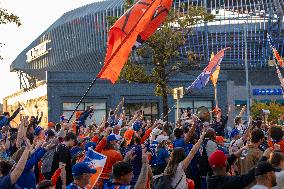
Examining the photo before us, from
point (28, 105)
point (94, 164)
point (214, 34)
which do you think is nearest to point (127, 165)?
point (94, 164)

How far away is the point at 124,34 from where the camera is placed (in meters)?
15.1

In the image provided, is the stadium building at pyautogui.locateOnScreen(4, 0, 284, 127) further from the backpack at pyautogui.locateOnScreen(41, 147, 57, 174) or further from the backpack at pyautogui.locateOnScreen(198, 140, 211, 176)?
the backpack at pyautogui.locateOnScreen(41, 147, 57, 174)

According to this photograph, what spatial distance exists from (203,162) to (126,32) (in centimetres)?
401

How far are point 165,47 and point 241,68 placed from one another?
158 ft

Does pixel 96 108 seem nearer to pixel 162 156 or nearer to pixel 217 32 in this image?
pixel 217 32

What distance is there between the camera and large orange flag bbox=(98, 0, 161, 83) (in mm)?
14422

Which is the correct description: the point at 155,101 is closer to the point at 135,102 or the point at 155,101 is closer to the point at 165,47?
the point at 135,102

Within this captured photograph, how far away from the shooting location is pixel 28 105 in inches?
2618

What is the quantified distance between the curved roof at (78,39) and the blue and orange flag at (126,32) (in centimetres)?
5877

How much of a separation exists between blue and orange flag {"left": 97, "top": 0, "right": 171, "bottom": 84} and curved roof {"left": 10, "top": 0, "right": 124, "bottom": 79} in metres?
58.8

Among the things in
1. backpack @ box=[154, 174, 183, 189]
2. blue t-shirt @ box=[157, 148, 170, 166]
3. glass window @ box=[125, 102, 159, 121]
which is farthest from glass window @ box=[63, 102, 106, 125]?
backpack @ box=[154, 174, 183, 189]

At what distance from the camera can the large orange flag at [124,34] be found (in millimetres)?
14422

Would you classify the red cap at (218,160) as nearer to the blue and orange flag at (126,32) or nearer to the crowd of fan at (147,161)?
the crowd of fan at (147,161)

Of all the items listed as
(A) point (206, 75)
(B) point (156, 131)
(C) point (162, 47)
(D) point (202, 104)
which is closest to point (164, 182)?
(B) point (156, 131)
